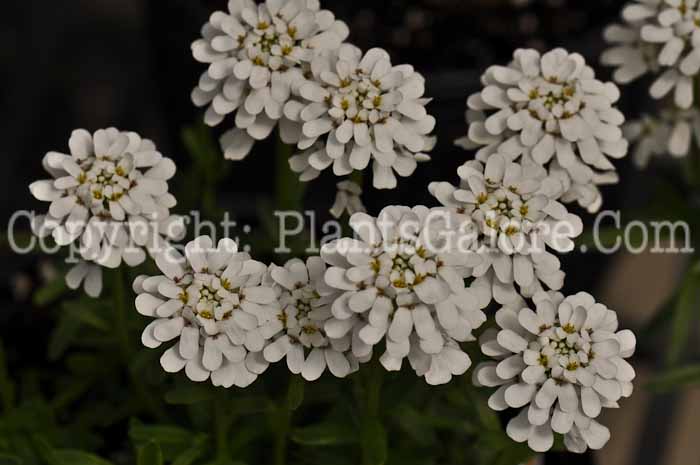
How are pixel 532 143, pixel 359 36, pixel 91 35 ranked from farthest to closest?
1. pixel 91 35
2. pixel 359 36
3. pixel 532 143

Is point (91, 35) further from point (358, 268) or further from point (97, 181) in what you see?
point (358, 268)

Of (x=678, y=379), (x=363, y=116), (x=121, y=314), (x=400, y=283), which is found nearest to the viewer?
(x=400, y=283)

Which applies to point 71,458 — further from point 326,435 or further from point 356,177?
point 356,177

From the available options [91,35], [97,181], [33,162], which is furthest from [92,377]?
[91,35]

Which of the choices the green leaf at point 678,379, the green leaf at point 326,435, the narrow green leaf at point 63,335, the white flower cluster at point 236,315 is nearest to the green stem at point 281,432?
the green leaf at point 326,435

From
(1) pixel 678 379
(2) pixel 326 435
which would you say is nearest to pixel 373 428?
(2) pixel 326 435
